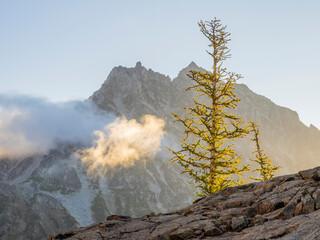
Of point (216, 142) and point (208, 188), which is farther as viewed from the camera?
point (216, 142)

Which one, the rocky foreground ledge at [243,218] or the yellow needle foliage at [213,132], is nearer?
the rocky foreground ledge at [243,218]

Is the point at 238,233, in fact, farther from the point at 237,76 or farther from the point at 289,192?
the point at 237,76

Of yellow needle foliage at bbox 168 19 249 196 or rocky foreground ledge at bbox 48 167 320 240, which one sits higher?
yellow needle foliage at bbox 168 19 249 196

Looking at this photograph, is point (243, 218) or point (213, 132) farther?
point (213, 132)

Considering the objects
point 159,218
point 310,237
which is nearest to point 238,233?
point 310,237

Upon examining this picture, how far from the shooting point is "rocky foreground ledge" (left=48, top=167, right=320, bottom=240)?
818 centimetres

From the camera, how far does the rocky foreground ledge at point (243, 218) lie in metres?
8.18

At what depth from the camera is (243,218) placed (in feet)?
31.1

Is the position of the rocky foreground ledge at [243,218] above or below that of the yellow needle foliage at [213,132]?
below

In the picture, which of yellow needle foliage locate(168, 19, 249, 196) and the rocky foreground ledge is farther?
yellow needle foliage locate(168, 19, 249, 196)

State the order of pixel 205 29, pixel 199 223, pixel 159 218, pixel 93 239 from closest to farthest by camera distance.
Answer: pixel 199 223
pixel 93 239
pixel 159 218
pixel 205 29

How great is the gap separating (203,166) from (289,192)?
10.3 meters

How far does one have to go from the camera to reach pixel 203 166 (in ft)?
68.4

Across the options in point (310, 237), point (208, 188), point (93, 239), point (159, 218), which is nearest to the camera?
point (310, 237)
